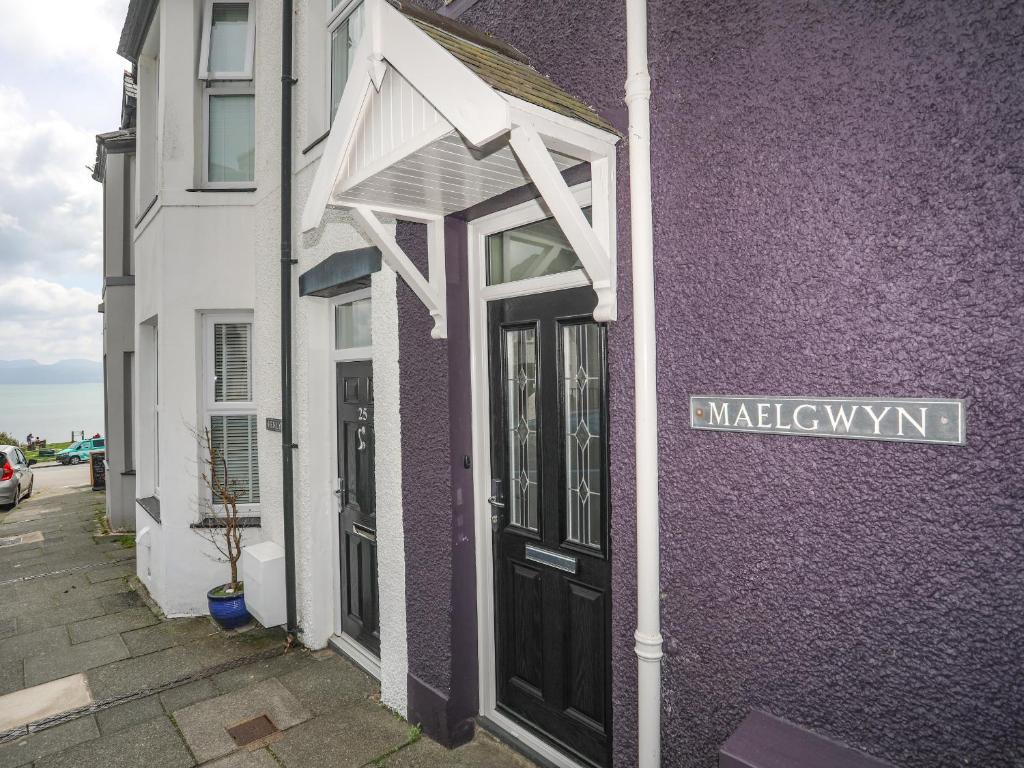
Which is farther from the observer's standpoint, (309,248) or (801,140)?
(309,248)

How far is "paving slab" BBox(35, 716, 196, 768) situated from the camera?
330 centimetres

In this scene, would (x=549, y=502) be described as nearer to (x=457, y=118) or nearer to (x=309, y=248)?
(x=457, y=118)

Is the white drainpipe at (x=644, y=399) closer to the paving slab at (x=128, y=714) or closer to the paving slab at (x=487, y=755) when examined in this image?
the paving slab at (x=487, y=755)

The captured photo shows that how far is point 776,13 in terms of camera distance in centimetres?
195

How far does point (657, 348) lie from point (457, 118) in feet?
3.49

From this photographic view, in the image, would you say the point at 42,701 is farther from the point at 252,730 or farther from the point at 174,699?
the point at 252,730

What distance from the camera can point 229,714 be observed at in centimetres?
377

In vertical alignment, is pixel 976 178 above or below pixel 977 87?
below

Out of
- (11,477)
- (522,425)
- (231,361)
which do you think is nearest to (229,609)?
(231,361)

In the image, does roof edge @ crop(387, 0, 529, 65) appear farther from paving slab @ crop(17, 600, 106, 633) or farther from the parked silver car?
the parked silver car

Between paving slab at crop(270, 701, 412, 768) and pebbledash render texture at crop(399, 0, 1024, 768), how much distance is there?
5.16 ft

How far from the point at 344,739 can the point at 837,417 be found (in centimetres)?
315

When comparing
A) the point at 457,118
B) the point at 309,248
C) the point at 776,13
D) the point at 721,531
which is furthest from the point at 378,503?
the point at 776,13

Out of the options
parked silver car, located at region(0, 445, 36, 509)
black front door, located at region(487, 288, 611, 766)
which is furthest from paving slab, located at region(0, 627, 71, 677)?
parked silver car, located at region(0, 445, 36, 509)
